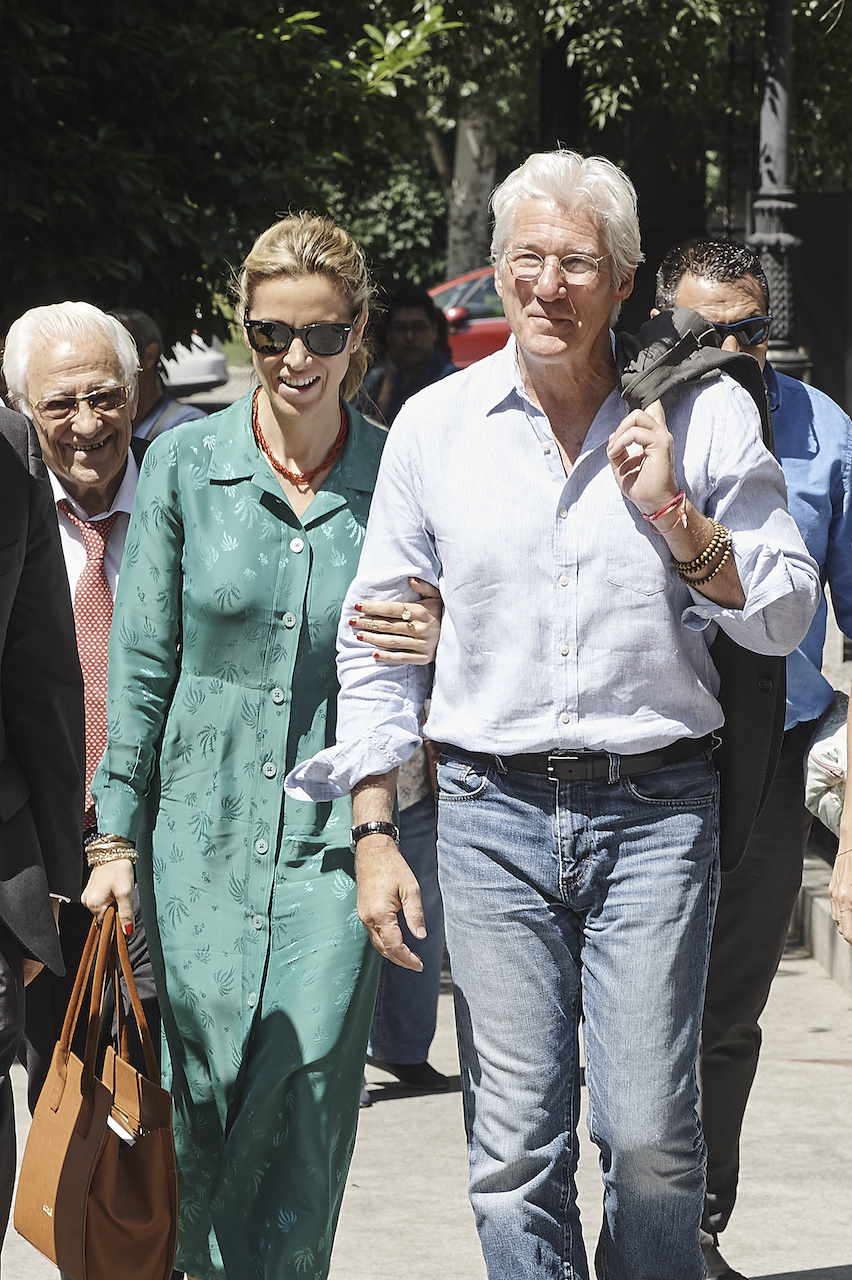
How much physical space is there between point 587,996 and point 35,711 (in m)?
1.07

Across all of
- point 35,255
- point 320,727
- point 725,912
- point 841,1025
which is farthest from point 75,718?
point 35,255

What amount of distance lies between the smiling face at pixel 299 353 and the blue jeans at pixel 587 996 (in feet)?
3.02

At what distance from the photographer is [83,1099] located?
3205 millimetres

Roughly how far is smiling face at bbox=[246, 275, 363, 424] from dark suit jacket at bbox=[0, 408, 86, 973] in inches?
23.1

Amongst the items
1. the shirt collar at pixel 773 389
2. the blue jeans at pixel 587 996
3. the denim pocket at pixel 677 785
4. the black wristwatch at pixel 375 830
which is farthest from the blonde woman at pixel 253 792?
the shirt collar at pixel 773 389

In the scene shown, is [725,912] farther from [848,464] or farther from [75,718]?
[75,718]

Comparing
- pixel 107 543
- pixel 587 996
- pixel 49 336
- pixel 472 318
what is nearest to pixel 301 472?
pixel 107 543

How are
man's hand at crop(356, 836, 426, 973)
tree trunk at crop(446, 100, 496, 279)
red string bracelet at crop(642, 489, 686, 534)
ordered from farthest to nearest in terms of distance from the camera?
1. tree trunk at crop(446, 100, 496, 279)
2. man's hand at crop(356, 836, 426, 973)
3. red string bracelet at crop(642, 489, 686, 534)

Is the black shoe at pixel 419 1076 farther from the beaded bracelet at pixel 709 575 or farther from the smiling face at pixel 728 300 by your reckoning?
the beaded bracelet at pixel 709 575

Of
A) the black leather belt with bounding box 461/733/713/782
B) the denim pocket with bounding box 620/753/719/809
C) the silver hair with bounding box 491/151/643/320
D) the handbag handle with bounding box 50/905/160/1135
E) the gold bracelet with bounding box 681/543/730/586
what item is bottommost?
the handbag handle with bounding box 50/905/160/1135

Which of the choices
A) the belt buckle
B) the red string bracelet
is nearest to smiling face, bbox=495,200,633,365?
the red string bracelet

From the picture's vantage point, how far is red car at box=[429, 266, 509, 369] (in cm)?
2284

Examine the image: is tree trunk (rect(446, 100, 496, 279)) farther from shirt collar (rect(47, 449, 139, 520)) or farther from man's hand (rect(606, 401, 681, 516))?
man's hand (rect(606, 401, 681, 516))

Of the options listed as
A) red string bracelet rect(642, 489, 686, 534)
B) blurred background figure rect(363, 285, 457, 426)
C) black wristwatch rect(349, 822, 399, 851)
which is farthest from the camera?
blurred background figure rect(363, 285, 457, 426)
